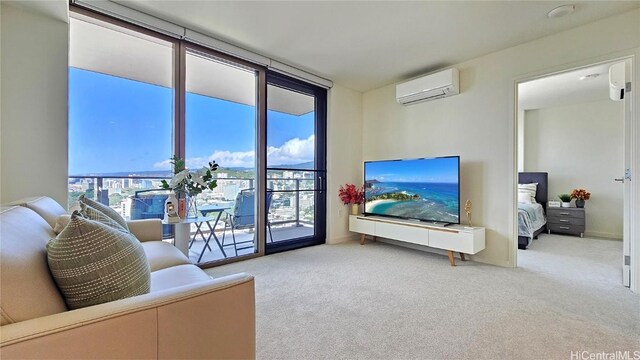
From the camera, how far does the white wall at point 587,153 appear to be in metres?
4.70

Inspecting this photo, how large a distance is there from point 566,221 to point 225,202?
18.6 feet

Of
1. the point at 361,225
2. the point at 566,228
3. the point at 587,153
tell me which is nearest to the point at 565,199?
the point at 566,228

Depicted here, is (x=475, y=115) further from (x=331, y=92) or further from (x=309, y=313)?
(x=309, y=313)

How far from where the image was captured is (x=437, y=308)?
2033 millimetres

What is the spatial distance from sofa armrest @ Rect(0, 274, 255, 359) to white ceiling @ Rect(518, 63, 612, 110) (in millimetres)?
4618

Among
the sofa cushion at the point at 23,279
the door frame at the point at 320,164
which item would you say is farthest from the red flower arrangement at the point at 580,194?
the sofa cushion at the point at 23,279

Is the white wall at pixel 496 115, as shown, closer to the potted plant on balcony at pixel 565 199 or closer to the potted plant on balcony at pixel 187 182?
the potted plant on balcony at pixel 187 182

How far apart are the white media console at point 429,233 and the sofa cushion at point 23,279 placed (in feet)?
10.6

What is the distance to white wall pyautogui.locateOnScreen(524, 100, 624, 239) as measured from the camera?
470cm

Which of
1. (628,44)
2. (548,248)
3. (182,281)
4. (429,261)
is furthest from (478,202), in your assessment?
(182,281)

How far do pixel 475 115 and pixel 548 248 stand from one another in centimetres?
229

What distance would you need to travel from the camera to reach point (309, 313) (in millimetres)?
1957

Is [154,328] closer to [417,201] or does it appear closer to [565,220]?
[417,201]

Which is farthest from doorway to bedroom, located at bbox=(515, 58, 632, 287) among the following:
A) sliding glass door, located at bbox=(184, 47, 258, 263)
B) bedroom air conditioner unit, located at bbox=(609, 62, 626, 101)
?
sliding glass door, located at bbox=(184, 47, 258, 263)
